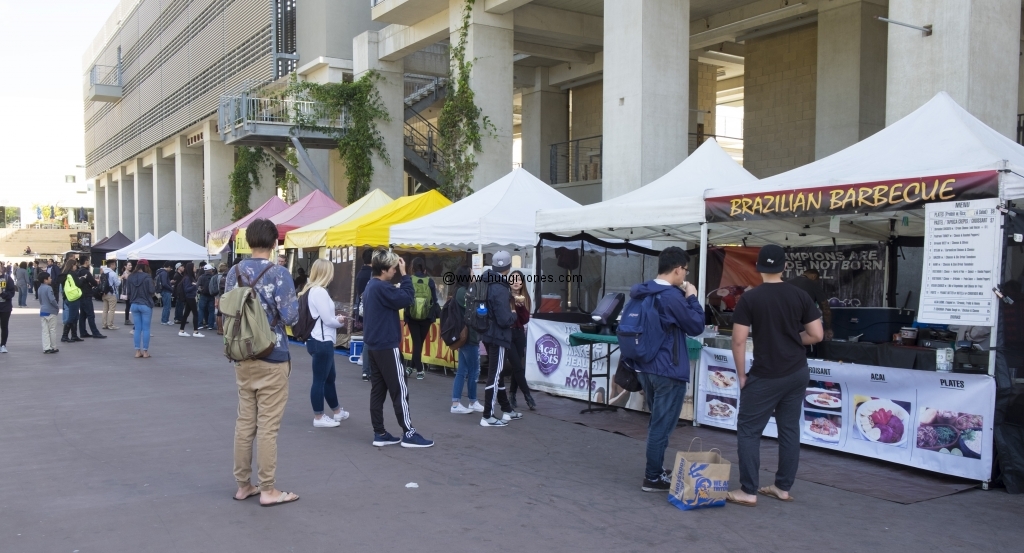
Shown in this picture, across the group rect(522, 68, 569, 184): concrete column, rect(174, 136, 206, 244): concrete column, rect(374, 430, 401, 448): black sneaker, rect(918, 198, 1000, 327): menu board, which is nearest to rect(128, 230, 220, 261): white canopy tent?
rect(174, 136, 206, 244): concrete column

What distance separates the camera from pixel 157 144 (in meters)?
38.8

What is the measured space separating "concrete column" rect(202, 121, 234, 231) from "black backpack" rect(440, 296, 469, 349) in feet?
83.5

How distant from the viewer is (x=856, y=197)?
6.71 m

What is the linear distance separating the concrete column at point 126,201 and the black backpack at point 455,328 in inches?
1790

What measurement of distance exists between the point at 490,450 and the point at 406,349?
18.9ft

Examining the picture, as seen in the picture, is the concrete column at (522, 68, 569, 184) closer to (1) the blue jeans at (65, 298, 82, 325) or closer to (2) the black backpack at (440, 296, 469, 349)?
(1) the blue jeans at (65, 298, 82, 325)

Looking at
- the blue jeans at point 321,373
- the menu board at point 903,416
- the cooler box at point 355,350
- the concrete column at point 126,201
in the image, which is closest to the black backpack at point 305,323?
the blue jeans at point 321,373

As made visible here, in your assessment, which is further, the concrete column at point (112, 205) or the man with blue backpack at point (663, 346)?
the concrete column at point (112, 205)

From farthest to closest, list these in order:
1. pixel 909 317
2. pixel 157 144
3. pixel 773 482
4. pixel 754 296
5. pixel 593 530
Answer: pixel 157 144 < pixel 909 317 < pixel 773 482 < pixel 754 296 < pixel 593 530

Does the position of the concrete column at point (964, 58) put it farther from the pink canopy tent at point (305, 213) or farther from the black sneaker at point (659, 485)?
the pink canopy tent at point (305, 213)

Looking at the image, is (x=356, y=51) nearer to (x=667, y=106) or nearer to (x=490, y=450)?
(x=667, y=106)

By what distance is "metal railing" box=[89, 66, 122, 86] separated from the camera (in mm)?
46531

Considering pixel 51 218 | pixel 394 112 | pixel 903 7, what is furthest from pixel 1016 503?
pixel 51 218

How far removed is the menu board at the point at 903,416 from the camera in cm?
603
